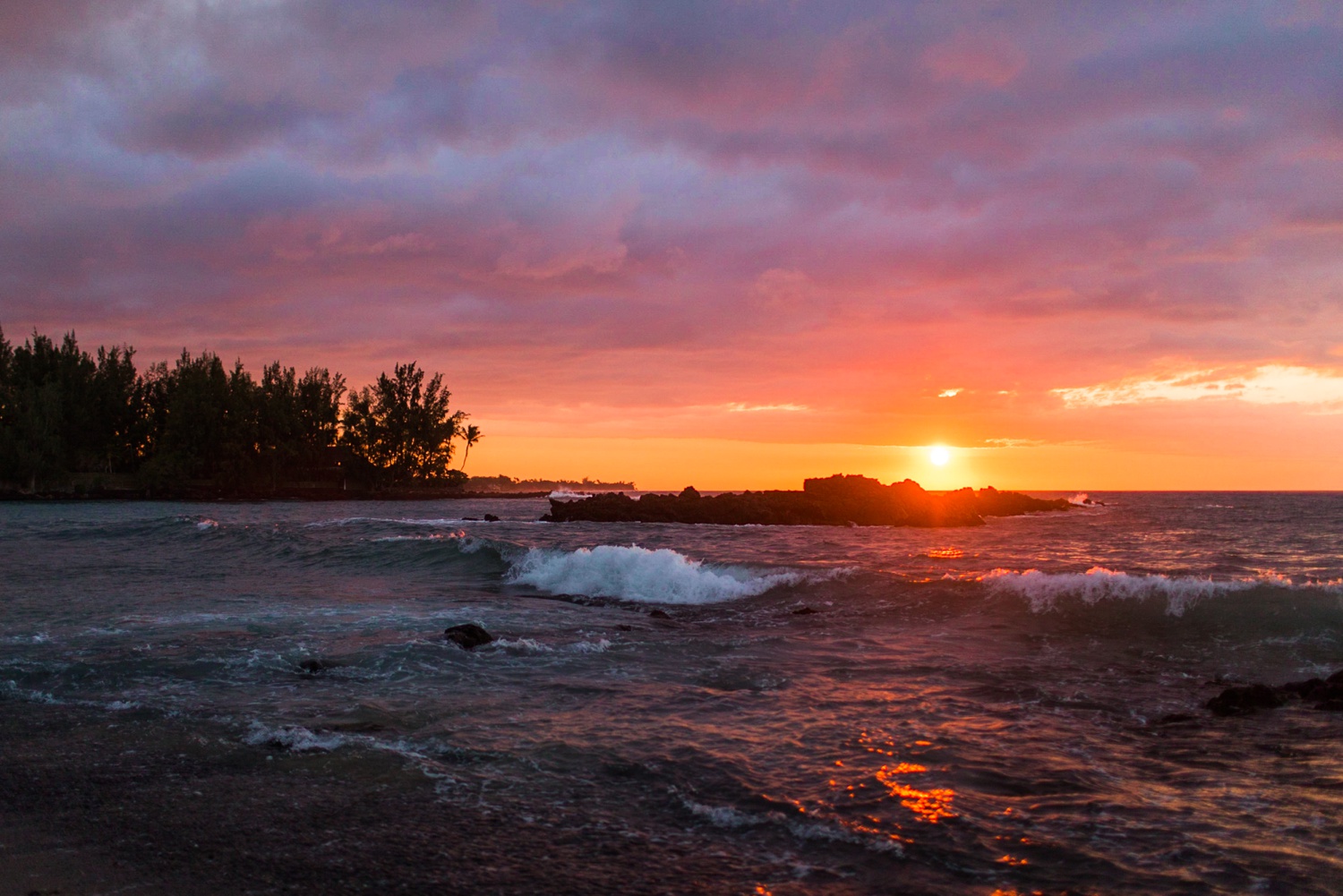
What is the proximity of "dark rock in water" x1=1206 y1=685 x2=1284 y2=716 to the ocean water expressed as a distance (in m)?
0.20

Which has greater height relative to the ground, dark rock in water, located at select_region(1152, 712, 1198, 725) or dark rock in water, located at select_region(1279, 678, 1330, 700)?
dark rock in water, located at select_region(1279, 678, 1330, 700)

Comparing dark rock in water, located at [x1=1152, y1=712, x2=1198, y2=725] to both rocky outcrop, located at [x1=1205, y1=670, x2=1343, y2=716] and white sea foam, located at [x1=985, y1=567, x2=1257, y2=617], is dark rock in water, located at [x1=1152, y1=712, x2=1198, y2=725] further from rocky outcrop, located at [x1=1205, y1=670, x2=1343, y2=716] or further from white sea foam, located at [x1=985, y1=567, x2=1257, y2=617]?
white sea foam, located at [x1=985, y1=567, x2=1257, y2=617]

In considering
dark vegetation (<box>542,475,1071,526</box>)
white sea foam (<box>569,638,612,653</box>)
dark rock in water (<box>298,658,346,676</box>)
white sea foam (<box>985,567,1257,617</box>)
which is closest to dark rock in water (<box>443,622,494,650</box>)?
white sea foam (<box>569,638,612,653</box>)

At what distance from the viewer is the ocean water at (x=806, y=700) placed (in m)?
5.48

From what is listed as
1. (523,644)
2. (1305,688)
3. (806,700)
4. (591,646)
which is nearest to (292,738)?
(523,644)

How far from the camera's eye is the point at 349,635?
13.0 metres

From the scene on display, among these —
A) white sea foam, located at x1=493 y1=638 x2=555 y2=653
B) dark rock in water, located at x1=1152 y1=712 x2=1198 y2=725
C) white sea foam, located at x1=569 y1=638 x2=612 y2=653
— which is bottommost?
white sea foam, located at x1=569 y1=638 x2=612 y2=653

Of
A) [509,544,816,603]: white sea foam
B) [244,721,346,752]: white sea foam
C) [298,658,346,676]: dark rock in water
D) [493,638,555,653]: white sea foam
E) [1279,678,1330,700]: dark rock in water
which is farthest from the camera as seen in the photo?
[509,544,816,603]: white sea foam

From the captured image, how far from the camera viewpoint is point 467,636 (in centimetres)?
1226

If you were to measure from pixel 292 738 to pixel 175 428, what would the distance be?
98118 mm

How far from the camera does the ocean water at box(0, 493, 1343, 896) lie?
5477 mm

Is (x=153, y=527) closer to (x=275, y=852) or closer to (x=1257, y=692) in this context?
(x=275, y=852)

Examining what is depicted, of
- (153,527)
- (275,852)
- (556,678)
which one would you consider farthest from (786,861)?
(153,527)

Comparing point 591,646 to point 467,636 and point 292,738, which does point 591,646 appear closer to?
point 467,636
